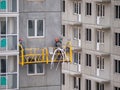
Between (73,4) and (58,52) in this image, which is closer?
(58,52)

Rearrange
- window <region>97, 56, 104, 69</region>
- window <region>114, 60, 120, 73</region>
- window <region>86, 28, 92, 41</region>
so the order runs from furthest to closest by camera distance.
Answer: window <region>86, 28, 92, 41</region>
window <region>97, 56, 104, 69</region>
window <region>114, 60, 120, 73</region>

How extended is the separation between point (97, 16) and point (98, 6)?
2.42ft

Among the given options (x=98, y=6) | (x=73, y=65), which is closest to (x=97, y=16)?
(x=98, y=6)

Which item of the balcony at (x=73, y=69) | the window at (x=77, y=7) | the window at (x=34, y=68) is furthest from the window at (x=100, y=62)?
the window at (x=34, y=68)

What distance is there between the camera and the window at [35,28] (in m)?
42.0

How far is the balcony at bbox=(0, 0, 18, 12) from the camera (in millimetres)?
41500

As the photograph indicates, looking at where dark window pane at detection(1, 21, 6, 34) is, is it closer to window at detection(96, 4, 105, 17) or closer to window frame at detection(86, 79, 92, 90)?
window at detection(96, 4, 105, 17)

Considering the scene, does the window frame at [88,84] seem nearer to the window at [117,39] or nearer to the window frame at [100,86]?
the window frame at [100,86]

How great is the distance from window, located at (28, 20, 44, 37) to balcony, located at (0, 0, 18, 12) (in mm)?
1006

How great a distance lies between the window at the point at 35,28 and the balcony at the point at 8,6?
1.01 metres

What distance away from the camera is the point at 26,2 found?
41938 mm

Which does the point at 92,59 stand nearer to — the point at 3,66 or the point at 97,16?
the point at 97,16

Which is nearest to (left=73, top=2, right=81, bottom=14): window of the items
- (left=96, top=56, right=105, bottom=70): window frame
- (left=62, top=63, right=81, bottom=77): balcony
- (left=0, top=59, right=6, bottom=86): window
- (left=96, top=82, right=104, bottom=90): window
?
(left=62, top=63, right=81, bottom=77): balcony

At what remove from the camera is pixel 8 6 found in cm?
4162
